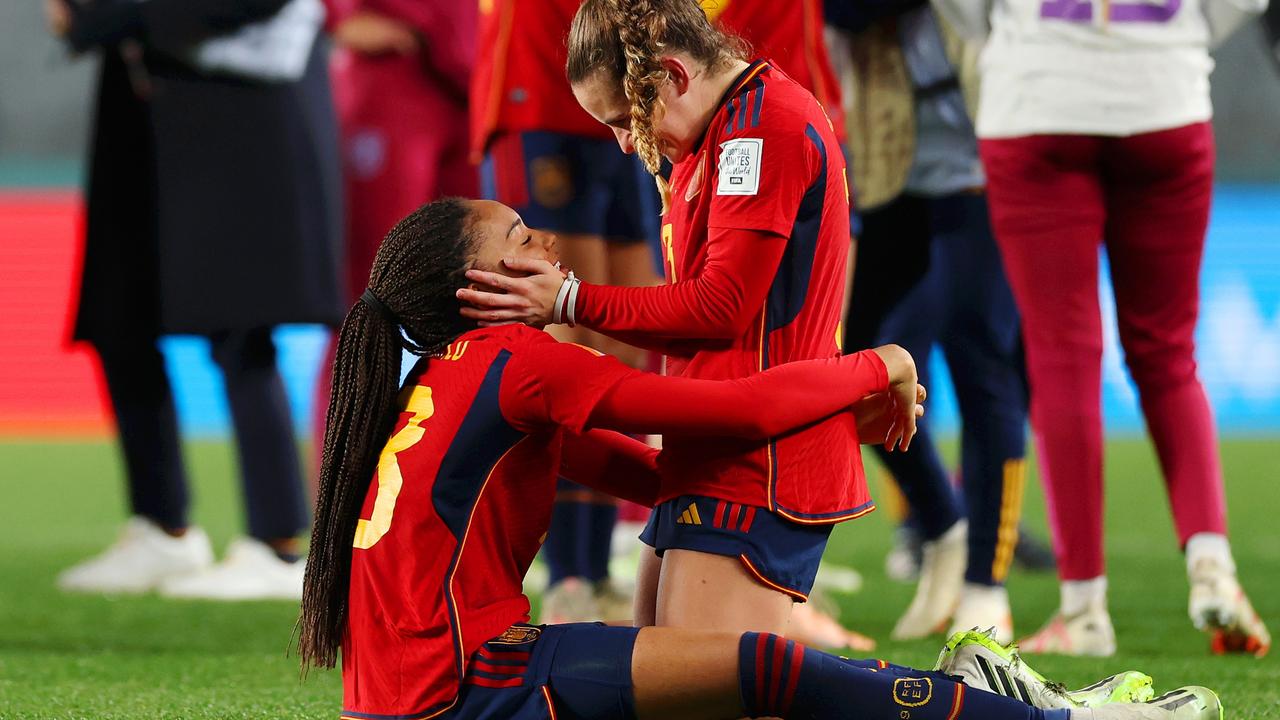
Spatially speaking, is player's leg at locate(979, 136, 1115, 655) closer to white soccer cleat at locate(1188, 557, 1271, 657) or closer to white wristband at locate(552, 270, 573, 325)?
white soccer cleat at locate(1188, 557, 1271, 657)

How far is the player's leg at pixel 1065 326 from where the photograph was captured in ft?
10.6

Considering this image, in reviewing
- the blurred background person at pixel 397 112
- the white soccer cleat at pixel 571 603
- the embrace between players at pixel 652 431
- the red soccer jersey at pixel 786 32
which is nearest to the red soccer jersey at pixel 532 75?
the red soccer jersey at pixel 786 32

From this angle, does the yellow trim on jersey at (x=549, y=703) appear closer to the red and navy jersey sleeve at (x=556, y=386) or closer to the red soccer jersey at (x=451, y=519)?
the red soccer jersey at (x=451, y=519)

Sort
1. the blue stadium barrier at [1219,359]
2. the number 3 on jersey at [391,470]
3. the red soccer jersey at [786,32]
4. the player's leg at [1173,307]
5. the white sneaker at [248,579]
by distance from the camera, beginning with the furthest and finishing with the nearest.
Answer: the blue stadium barrier at [1219,359]
the white sneaker at [248,579]
the red soccer jersey at [786,32]
the player's leg at [1173,307]
the number 3 on jersey at [391,470]

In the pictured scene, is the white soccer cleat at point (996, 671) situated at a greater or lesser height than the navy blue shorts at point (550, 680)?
lesser

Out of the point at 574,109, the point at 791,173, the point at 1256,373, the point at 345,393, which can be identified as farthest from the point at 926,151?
the point at 1256,373

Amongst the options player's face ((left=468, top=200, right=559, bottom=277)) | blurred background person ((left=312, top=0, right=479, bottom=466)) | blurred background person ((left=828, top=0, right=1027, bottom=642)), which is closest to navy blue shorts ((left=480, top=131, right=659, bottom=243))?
blurred background person ((left=828, top=0, right=1027, bottom=642))

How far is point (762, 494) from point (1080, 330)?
1.21 meters

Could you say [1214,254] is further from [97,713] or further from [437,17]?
[97,713]

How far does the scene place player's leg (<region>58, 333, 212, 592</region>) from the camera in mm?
4523

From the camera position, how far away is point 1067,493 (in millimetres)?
3279

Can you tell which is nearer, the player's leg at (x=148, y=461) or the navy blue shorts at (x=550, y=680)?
the navy blue shorts at (x=550, y=680)

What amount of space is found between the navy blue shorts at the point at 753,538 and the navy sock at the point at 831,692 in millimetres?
191

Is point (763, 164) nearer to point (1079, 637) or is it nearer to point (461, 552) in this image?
point (461, 552)
